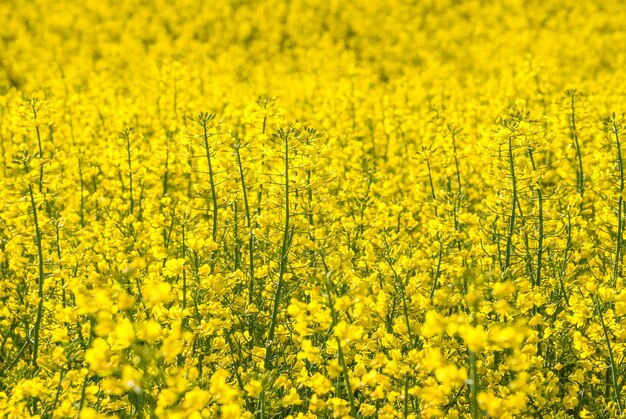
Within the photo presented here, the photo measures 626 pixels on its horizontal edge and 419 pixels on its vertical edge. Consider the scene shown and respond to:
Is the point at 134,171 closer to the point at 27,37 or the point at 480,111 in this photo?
the point at 480,111

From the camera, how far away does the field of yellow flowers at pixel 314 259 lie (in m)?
2.50

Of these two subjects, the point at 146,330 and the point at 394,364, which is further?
the point at 394,364

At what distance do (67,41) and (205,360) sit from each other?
12811 millimetres

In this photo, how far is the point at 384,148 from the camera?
7043mm

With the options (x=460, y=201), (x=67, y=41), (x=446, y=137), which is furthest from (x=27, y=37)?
(x=460, y=201)

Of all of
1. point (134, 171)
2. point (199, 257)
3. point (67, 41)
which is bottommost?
point (199, 257)

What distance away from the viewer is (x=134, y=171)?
16.5 feet

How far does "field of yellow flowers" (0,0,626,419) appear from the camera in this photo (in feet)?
8.19

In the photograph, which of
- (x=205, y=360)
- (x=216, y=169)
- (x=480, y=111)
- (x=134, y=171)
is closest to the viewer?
(x=205, y=360)

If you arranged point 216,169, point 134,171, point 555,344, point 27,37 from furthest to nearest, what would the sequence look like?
1. point 27,37
2. point 134,171
3. point 216,169
4. point 555,344

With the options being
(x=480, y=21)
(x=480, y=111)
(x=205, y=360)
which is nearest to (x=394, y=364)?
(x=205, y=360)

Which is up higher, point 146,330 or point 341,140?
point 341,140

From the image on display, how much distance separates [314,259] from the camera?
11.6 ft

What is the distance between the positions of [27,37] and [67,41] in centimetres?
72
